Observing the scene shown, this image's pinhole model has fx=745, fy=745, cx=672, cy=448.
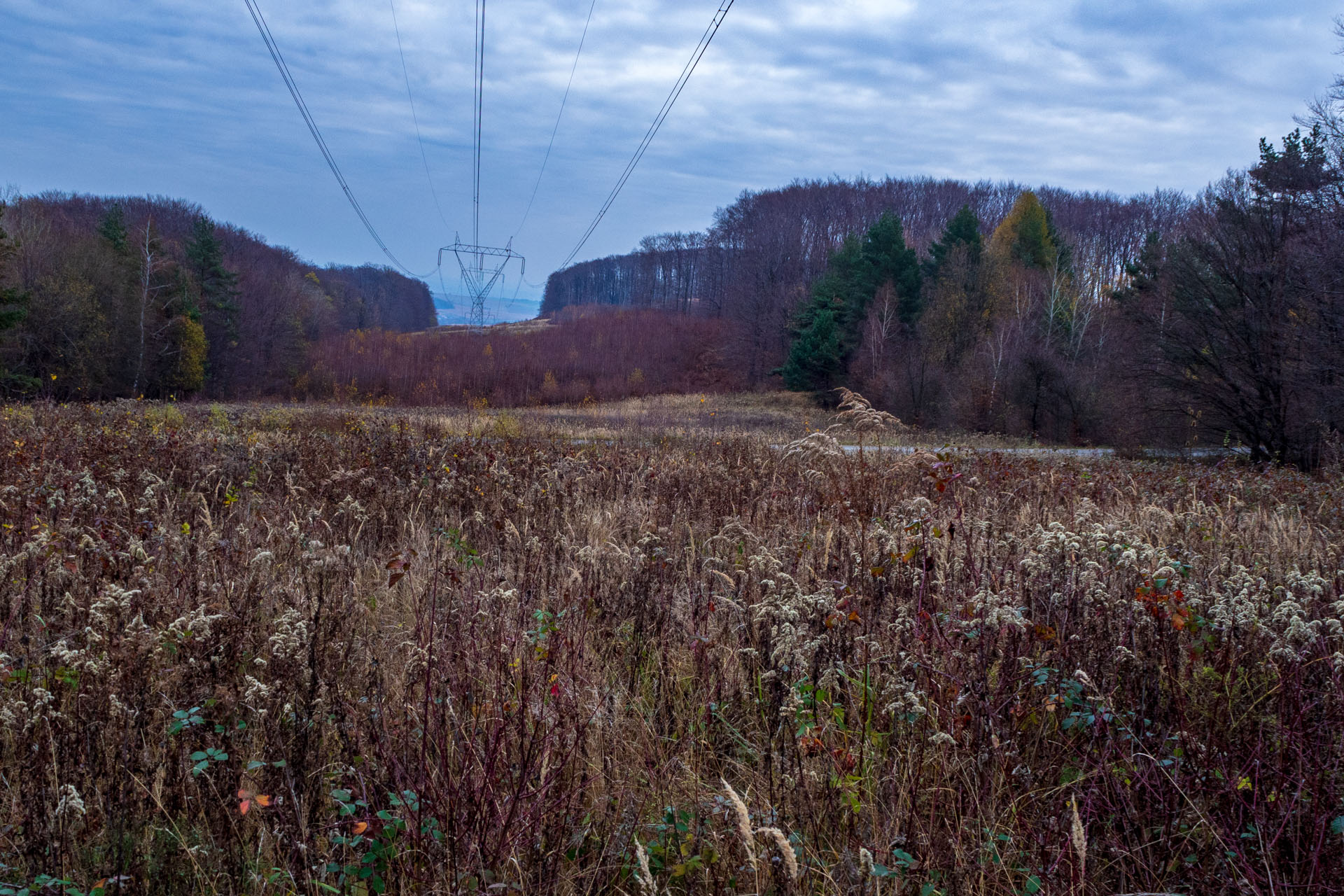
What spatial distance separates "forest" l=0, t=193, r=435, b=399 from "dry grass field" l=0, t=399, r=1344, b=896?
31059 mm

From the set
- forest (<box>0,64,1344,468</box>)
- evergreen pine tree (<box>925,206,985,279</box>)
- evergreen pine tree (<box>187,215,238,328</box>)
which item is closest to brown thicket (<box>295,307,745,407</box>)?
forest (<box>0,64,1344,468</box>)

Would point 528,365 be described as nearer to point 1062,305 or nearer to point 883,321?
point 883,321

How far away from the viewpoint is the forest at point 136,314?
35188 mm

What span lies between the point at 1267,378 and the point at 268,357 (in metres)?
55.8

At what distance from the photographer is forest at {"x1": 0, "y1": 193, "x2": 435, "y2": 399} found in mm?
35188

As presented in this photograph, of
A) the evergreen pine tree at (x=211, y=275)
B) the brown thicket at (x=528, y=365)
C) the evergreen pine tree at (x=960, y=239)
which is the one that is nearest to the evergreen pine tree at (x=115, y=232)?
the evergreen pine tree at (x=211, y=275)

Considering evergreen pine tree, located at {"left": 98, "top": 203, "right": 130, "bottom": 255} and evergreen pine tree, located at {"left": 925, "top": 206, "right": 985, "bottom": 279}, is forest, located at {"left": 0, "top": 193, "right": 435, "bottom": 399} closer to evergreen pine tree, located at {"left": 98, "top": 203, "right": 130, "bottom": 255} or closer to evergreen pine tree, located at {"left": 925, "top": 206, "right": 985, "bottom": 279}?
evergreen pine tree, located at {"left": 98, "top": 203, "right": 130, "bottom": 255}

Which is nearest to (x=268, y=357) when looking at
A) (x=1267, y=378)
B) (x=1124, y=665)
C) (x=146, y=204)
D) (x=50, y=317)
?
(x=50, y=317)

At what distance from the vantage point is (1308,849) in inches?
77.4

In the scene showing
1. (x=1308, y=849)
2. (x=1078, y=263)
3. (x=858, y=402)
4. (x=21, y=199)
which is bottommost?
(x=1308, y=849)

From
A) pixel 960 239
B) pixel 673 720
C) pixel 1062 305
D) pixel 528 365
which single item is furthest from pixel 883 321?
pixel 673 720

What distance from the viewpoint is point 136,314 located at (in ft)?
136

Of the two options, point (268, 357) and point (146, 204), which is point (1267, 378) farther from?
point (146, 204)

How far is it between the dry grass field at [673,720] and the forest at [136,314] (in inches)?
1223
